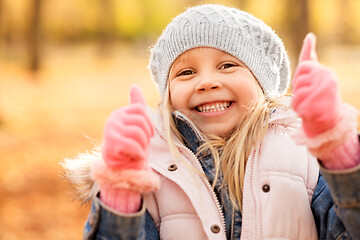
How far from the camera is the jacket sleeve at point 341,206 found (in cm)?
152

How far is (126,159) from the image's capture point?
1586 millimetres

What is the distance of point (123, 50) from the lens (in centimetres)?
3241

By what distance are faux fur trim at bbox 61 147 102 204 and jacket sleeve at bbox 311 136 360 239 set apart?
937 millimetres

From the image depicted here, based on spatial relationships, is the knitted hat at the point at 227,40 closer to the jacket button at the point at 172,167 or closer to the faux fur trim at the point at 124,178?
the jacket button at the point at 172,167

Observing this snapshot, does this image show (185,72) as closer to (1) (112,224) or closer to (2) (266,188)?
(2) (266,188)

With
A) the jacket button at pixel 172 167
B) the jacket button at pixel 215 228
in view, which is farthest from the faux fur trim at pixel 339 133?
the jacket button at pixel 172 167

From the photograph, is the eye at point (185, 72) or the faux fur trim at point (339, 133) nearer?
the faux fur trim at point (339, 133)

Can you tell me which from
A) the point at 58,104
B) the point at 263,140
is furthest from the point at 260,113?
the point at 58,104

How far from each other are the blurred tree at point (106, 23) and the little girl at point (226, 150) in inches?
929

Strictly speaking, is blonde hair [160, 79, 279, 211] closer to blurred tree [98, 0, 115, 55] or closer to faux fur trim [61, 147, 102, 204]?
faux fur trim [61, 147, 102, 204]

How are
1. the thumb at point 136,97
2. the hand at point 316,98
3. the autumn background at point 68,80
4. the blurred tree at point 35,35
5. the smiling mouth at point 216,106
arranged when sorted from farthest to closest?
1. the blurred tree at point 35,35
2. the autumn background at point 68,80
3. the smiling mouth at point 216,106
4. the thumb at point 136,97
5. the hand at point 316,98

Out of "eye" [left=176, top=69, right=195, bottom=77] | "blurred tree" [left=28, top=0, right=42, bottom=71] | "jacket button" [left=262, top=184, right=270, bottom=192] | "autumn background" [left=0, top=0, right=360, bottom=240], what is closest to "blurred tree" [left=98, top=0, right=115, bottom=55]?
"autumn background" [left=0, top=0, right=360, bottom=240]

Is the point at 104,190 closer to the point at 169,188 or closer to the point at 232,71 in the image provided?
the point at 169,188

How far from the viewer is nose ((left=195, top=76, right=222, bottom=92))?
2.00 meters
